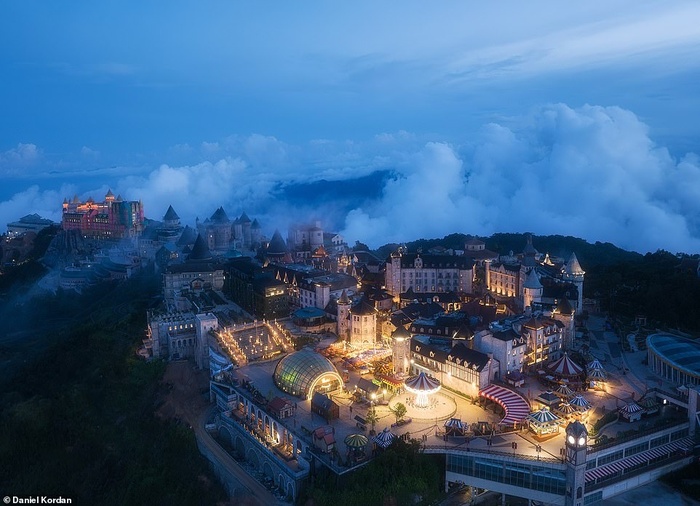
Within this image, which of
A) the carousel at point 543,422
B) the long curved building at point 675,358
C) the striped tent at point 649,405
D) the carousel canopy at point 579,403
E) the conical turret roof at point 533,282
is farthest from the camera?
the conical turret roof at point 533,282

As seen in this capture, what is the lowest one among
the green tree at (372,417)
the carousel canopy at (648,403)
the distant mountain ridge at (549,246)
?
the green tree at (372,417)

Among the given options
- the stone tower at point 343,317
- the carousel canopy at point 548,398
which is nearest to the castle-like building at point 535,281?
the carousel canopy at point 548,398

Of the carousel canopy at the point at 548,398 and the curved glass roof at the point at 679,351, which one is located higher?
the curved glass roof at the point at 679,351


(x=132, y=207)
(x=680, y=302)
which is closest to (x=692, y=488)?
(x=680, y=302)

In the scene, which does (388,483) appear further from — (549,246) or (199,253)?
(549,246)

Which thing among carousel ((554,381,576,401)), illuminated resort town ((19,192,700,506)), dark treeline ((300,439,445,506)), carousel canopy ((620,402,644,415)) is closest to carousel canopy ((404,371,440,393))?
illuminated resort town ((19,192,700,506))

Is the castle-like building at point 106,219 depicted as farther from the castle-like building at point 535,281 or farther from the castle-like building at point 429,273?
the castle-like building at point 535,281

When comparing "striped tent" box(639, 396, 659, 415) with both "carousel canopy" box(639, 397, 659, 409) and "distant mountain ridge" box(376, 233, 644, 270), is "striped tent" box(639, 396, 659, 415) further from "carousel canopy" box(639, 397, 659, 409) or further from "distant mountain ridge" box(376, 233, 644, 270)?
"distant mountain ridge" box(376, 233, 644, 270)
